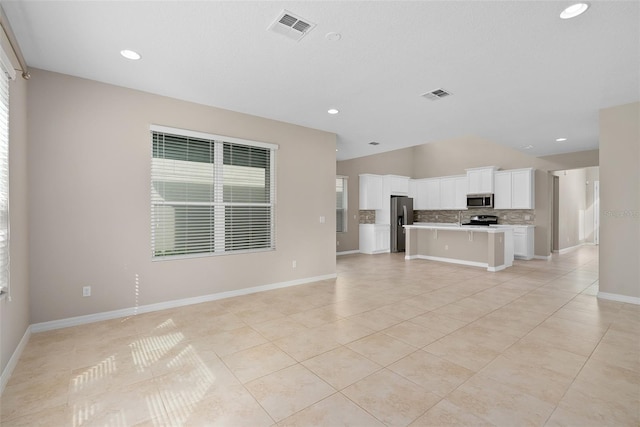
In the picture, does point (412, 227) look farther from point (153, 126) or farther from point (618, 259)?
point (153, 126)

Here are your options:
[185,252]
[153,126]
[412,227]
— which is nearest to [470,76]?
[153,126]

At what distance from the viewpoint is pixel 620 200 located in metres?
4.18

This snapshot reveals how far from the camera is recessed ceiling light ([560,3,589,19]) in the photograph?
217cm

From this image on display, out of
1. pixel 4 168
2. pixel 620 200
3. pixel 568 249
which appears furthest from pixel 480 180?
pixel 4 168

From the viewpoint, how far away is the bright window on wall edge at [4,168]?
2.26 metres

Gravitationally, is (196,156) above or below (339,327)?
above

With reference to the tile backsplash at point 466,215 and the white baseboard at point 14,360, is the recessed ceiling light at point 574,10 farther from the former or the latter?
the tile backsplash at point 466,215

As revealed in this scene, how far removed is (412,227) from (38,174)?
289 inches

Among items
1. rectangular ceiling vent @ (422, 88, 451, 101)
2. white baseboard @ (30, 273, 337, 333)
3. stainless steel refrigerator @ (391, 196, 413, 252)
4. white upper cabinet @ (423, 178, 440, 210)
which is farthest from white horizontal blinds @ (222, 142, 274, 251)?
white upper cabinet @ (423, 178, 440, 210)

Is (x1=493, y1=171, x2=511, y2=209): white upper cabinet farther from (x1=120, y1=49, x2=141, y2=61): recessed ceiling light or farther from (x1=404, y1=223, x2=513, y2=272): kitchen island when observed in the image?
(x1=120, y1=49, x2=141, y2=61): recessed ceiling light

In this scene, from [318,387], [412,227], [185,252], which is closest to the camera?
[318,387]

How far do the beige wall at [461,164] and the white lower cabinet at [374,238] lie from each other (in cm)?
24

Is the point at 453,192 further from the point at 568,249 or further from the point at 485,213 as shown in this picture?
the point at 568,249

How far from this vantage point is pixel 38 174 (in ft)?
10.4
